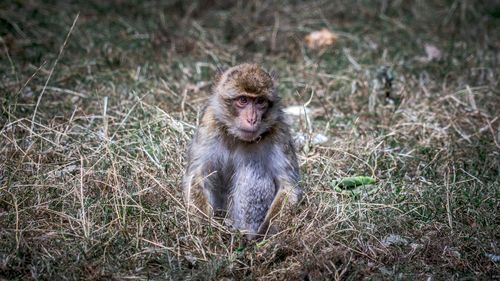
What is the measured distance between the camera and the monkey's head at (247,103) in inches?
196

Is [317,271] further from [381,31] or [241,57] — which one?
[381,31]

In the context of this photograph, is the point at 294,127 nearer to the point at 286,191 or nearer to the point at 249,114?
the point at 286,191

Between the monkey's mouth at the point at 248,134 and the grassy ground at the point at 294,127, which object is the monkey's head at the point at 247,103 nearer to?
the monkey's mouth at the point at 248,134

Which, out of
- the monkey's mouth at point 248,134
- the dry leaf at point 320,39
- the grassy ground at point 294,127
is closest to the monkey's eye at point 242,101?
the monkey's mouth at point 248,134

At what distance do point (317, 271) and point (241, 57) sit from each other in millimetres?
4524

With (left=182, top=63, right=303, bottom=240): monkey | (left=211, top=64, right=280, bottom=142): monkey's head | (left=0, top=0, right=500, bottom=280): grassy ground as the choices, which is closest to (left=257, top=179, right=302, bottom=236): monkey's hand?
(left=182, top=63, right=303, bottom=240): monkey

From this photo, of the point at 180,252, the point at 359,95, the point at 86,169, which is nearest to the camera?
the point at 180,252

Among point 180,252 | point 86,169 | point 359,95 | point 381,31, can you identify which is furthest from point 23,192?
point 381,31

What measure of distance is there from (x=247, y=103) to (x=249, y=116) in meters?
0.12

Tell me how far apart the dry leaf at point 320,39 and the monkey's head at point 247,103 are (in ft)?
12.3

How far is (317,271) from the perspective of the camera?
14.4 ft

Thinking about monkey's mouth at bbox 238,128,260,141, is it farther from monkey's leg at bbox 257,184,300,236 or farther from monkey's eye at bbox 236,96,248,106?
monkey's leg at bbox 257,184,300,236

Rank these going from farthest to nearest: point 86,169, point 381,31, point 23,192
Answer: point 381,31 < point 86,169 < point 23,192

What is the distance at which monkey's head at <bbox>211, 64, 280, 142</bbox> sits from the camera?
16.4 feet
